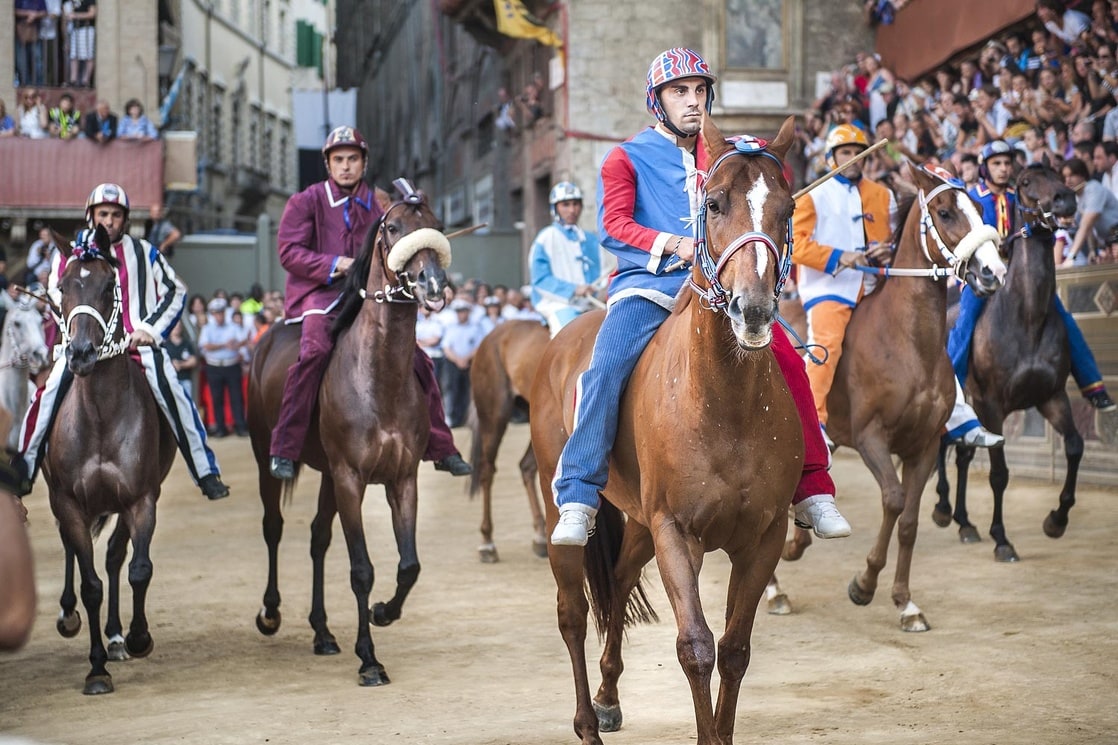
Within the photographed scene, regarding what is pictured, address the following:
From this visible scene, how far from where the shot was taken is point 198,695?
22.2ft

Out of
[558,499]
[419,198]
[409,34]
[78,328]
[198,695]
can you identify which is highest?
[409,34]

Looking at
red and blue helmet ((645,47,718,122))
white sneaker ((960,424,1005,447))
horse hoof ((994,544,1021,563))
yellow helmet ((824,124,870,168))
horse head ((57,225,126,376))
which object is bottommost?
horse hoof ((994,544,1021,563))

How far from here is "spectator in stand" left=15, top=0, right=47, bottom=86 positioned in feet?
101

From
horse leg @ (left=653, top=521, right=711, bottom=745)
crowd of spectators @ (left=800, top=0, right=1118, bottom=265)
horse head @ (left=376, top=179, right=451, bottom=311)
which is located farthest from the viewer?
crowd of spectators @ (left=800, top=0, right=1118, bottom=265)

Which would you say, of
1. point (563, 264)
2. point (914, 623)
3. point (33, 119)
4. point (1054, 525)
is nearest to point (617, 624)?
point (914, 623)

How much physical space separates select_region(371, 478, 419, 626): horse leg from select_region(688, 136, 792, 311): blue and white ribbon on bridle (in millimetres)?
2987

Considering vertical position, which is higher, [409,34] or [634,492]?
[409,34]

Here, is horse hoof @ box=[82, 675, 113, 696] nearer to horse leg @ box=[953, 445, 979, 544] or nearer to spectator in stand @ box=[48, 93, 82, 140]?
horse leg @ box=[953, 445, 979, 544]

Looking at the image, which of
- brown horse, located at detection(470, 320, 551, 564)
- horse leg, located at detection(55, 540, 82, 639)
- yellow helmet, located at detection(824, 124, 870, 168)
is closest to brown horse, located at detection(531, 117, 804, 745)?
yellow helmet, located at detection(824, 124, 870, 168)

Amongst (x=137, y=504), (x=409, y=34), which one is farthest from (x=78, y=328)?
(x=409, y=34)

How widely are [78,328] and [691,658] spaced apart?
395cm

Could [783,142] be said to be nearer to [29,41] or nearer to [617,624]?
[617,624]

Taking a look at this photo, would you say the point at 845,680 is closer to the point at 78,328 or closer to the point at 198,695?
the point at 198,695

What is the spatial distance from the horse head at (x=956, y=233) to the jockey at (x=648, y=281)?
8.95ft
